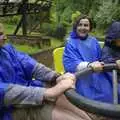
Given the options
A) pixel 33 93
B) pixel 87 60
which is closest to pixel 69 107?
pixel 33 93

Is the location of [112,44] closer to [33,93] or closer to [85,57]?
[85,57]

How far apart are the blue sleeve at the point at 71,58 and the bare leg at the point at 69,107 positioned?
1.35 meters

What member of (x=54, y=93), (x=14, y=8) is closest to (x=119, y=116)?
(x=54, y=93)

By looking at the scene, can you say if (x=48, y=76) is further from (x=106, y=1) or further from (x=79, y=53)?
(x=106, y=1)

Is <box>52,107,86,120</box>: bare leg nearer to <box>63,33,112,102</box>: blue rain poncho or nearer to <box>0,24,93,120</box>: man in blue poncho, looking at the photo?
<box>0,24,93,120</box>: man in blue poncho

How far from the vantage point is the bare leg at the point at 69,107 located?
2.59m

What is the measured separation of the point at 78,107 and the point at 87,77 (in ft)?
2.29

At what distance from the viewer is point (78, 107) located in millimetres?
2479

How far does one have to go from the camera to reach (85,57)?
4246 mm

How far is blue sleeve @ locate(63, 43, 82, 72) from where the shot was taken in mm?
4027

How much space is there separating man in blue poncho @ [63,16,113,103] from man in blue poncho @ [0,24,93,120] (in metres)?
0.38

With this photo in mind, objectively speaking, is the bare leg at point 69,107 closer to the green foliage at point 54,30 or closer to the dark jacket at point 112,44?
the dark jacket at point 112,44

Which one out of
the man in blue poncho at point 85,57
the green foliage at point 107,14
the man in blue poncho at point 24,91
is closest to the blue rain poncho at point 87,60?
the man in blue poncho at point 85,57

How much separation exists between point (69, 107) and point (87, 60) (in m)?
1.66
